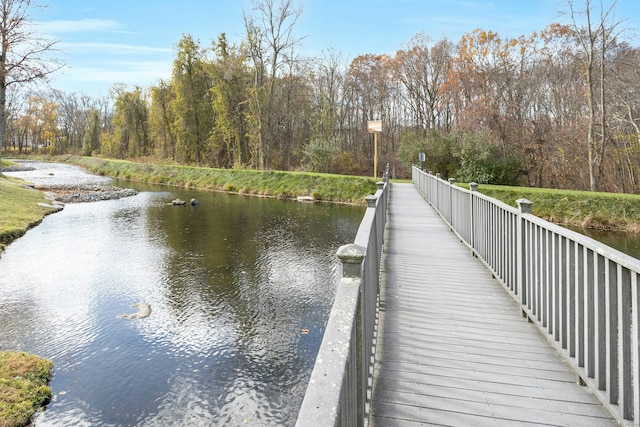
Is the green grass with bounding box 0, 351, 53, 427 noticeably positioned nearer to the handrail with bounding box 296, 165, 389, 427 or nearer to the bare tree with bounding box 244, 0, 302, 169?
the handrail with bounding box 296, 165, 389, 427

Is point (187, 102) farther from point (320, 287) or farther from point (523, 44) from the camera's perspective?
point (320, 287)

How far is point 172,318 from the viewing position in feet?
21.0

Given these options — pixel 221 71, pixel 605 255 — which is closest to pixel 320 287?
pixel 605 255

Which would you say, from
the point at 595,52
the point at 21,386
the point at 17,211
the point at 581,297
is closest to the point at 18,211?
the point at 17,211

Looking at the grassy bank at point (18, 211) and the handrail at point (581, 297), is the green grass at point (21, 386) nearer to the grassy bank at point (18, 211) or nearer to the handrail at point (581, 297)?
the handrail at point (581, 297)

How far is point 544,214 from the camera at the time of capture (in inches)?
579

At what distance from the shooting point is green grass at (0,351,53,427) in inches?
155

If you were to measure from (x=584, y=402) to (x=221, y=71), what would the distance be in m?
32.7

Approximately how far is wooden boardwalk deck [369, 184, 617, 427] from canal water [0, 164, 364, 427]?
1664 mm

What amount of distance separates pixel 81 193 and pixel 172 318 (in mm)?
18870

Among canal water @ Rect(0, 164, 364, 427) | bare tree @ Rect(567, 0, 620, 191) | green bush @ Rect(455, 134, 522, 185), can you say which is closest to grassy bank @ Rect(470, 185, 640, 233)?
bare tree @ Rect(567, 0, 620, 191)

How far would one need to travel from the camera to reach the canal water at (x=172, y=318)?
4375mm

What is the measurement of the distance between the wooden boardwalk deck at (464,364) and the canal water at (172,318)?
5.46 feet

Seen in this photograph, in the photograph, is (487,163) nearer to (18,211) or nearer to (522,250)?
(522,250)
